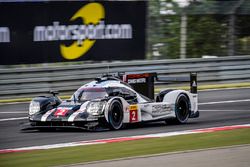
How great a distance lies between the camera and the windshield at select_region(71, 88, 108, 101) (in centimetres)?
1278


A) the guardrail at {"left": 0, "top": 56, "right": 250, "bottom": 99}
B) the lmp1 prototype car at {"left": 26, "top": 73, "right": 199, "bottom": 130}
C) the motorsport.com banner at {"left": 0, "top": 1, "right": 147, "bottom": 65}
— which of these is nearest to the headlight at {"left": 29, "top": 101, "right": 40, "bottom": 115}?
the lmp1 prototype car at {"left": 26, "top": 73, "right": 199, "bottom": 130}

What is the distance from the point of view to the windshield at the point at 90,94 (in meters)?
12.8

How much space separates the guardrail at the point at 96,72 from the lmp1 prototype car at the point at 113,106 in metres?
4.87

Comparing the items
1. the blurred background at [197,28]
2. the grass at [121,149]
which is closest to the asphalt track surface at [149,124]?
the grass at [121,149]

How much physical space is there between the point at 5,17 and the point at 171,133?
24.8 ft

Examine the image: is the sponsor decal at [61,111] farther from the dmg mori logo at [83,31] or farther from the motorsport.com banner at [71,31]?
the dmg mori logo at [83,31]

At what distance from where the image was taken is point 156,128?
1329cm

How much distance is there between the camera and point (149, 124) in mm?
14211

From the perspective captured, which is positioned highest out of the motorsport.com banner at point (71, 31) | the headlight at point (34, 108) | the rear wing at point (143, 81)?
the motorsport.com banner at point (71, 31)

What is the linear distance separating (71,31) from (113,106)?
7.06m

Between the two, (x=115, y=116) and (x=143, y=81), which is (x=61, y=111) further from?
(x=143, y=81)

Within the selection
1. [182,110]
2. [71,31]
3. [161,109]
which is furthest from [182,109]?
[71,31]

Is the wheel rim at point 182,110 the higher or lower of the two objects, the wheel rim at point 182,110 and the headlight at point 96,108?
the lower

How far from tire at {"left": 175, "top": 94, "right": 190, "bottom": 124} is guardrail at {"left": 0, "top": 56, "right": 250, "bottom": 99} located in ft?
16.4
